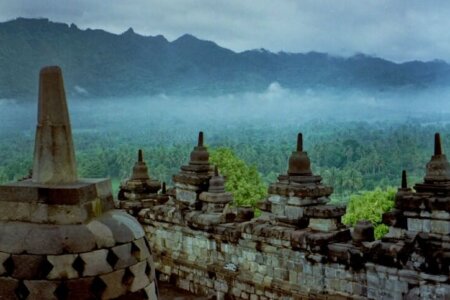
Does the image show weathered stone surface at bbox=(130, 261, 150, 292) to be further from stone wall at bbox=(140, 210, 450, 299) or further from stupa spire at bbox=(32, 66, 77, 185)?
stone wall at bbox=(140, 210, 450, 299)

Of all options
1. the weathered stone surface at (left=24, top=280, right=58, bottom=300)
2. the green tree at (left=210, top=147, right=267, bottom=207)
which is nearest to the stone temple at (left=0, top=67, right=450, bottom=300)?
the weathered stone surface at (left=24, top=280, right=58, bottom=300)

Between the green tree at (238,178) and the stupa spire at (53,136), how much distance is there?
25571 mm

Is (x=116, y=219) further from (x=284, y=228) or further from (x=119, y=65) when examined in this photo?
(x=119, y=65)

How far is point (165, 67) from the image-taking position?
340 ft

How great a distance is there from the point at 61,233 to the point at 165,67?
101m

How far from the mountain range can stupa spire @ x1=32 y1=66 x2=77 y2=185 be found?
2420 inches

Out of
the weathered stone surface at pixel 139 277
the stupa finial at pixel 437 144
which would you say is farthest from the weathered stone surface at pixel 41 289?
the stupa finial at pixel 437 144

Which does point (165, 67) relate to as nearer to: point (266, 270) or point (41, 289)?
point (266, 270)

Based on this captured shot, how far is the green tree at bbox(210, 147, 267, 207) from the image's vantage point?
1214 inches

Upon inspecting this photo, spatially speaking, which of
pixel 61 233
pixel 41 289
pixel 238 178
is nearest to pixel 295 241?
pixel 61 233

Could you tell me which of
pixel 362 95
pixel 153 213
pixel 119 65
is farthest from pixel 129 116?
pixel 153 213

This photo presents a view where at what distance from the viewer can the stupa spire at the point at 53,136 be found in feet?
14.7

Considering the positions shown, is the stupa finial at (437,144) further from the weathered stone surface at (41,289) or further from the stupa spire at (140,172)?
the stupa spire at (140,172)

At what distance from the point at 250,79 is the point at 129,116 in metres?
28.8
